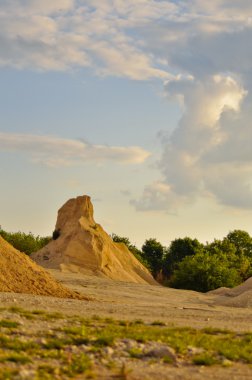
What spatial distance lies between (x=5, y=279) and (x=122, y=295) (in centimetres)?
776

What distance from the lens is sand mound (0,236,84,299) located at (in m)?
26.5

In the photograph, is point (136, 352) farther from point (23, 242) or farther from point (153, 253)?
point (153, 253)

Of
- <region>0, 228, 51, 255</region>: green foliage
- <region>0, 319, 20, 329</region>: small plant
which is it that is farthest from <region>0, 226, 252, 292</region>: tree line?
<region>0, 319, 20, 329</region>: small plant

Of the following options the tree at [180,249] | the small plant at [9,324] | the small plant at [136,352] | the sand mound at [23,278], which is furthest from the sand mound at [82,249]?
the small plant at [136,352]

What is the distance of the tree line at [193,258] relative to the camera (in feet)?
165

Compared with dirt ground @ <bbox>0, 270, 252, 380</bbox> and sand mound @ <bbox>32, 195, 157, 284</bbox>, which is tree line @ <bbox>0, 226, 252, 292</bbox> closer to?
sand mound @ <bbox>32, 195, 157, 284</bbox>

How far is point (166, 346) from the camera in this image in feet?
43.5

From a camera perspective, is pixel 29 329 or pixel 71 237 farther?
pixel 71 237

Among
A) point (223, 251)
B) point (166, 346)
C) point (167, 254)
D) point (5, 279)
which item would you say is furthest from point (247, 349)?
point (167, 254)

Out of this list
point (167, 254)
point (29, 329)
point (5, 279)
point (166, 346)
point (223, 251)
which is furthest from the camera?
point (167, 254)

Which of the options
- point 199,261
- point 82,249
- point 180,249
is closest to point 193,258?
point 199,261

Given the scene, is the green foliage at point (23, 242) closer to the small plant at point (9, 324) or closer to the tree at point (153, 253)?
the tree at point (153, 253)

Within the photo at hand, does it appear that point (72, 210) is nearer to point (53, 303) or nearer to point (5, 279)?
point (5, 279)

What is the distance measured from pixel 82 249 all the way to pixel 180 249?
2501 centimetres
